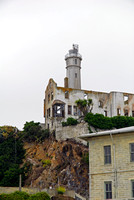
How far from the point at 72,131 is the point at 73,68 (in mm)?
22608

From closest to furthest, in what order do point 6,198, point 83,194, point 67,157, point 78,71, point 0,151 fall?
point 6,198
point 83,194
point 67,157
point 0,151
point 78,71

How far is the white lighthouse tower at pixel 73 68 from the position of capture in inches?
2936

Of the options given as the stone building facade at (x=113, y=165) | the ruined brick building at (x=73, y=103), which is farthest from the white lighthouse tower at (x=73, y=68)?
the stone building facade at (x=113, y=165)

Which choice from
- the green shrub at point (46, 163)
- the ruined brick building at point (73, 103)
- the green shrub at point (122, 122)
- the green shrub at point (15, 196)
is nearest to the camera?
the green shrub at point (15, 196)

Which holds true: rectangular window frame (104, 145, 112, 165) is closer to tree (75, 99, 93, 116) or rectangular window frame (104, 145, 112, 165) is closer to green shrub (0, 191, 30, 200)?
green shrub (0, 191, 30, 200)

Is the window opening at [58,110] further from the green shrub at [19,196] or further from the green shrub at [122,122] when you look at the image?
the green shrub at [19,196]

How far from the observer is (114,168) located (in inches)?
1248

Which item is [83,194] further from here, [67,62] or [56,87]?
[67,62]

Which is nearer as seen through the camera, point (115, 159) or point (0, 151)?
point (115, 159)

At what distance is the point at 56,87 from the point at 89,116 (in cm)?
989

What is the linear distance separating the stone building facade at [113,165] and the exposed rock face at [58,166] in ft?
47.6

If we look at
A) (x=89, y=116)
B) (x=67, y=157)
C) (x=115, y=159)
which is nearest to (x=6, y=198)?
(x=115, y=159)

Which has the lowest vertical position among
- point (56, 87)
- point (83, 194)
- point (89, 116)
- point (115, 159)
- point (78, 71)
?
point (83, 194)

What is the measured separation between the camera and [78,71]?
7544 cm
